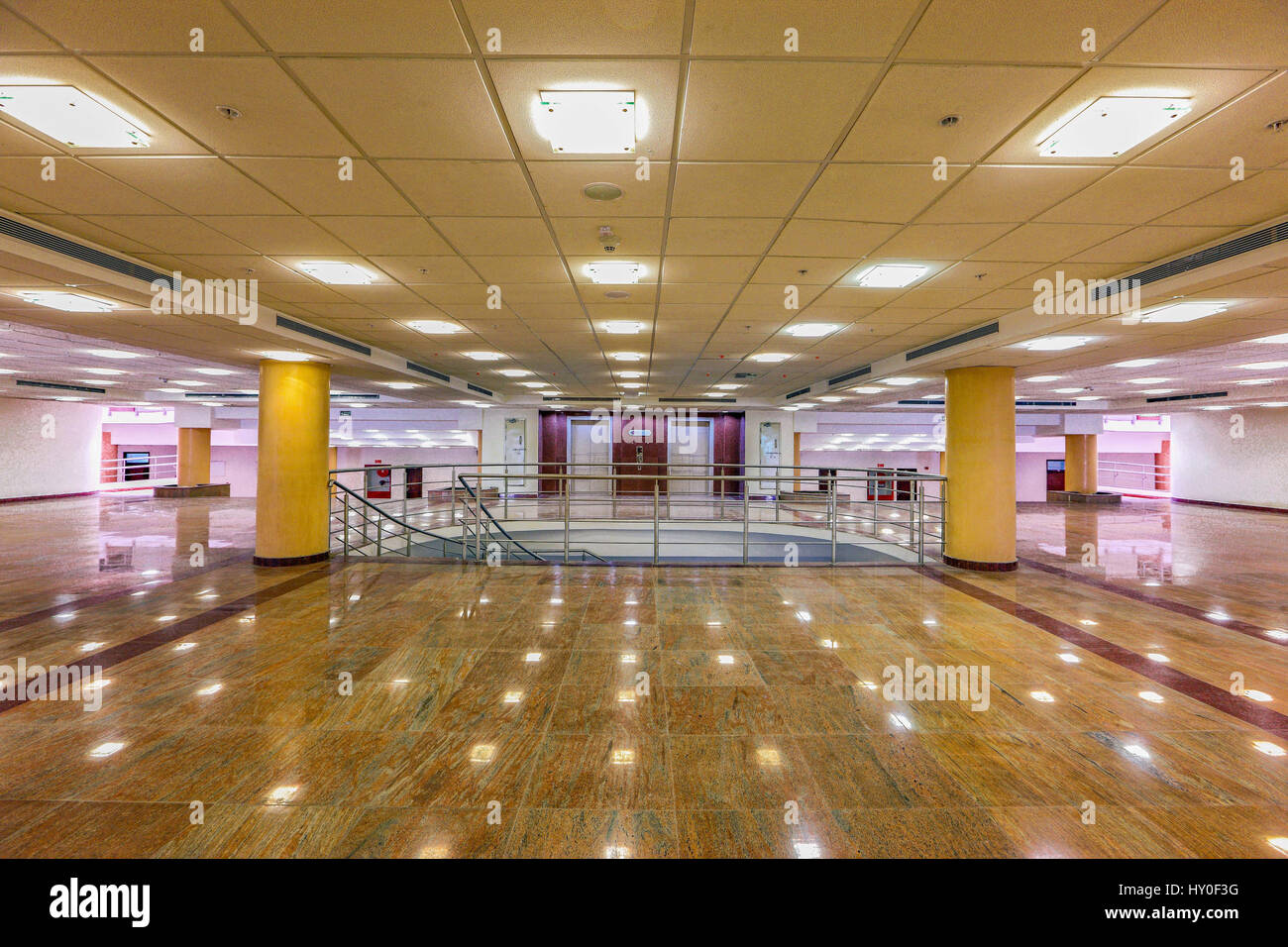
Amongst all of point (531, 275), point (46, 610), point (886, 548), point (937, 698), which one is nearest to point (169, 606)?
point (46, 610)

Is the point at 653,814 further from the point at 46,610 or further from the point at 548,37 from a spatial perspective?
the point at 46,610

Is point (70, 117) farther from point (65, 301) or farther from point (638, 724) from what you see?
point (638, 724)

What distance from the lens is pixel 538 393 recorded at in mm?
15430

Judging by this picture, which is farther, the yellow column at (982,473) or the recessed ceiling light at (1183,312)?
the yellow column at (982,473)

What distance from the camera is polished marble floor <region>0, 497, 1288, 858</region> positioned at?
6.68 feet

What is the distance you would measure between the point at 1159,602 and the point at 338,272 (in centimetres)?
795

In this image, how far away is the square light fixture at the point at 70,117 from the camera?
2.33m

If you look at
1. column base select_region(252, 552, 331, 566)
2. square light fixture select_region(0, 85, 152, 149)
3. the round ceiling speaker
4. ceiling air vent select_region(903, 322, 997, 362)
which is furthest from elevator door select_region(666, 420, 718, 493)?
square light fixture select_region(0, 85, 152, 149)

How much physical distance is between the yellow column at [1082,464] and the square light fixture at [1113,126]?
60.2ft

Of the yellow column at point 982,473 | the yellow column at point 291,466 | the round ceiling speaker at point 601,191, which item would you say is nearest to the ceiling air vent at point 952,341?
the yellow column at point 982,473

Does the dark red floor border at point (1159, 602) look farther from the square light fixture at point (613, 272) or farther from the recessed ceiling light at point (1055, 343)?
the square light fixture at point (613, 272)

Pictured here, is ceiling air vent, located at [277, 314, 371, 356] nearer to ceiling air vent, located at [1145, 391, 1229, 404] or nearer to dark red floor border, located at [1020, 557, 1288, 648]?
dark red floor border, located at [1020, 557, 1288, 648]

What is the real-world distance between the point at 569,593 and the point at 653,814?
11.2ft

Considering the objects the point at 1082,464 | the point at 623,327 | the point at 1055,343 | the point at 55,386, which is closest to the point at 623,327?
the point at 623,327
